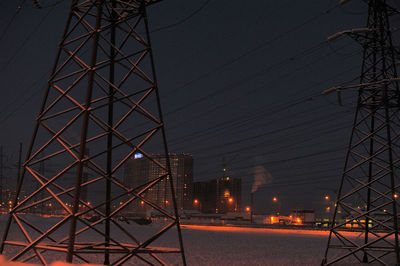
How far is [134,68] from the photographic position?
13.5 meters

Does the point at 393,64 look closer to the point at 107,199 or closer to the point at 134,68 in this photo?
the point at 134,68

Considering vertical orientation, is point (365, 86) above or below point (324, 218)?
above

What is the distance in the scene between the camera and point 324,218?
11938 centimetres

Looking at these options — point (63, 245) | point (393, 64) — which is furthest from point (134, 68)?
point (393, 64)

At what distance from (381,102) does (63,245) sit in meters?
15.7

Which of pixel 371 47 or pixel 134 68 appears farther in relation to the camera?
pixel 371 47

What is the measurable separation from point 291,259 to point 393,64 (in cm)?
1168

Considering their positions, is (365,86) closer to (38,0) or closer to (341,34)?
(341,34)

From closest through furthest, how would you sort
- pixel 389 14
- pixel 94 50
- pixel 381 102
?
pixel 94 50 < pixel 381 102 < pixel 389 14

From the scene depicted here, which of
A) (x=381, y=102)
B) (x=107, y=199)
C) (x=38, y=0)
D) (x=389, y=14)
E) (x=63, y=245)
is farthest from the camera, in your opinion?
(x=389, y=14)

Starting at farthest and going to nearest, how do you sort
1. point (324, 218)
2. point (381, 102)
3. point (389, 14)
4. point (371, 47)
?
point (324, 218)
point (389, 14)
point (371, 47)
point (381, 102)

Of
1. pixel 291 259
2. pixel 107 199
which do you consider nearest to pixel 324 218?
pixel 291 259

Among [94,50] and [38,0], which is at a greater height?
[38,0]

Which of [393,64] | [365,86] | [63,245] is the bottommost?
[63,245]
